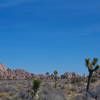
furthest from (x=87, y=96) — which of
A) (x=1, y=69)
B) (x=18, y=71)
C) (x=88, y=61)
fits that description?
(x=18, y=71)

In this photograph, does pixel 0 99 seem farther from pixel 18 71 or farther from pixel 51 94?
pixel 18 71

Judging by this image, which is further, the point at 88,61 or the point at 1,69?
the point at 1,69

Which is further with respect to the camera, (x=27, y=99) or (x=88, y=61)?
(x=88, y=61)

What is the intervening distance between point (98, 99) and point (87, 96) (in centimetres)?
149

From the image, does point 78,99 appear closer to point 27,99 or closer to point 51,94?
point 51,94

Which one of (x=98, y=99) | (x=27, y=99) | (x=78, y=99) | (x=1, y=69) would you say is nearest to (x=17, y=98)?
(x=27, y=99)

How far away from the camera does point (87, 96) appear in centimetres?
3594

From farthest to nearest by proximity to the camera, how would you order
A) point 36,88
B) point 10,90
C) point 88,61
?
point 10,90 → point 88,61 → point 36,88

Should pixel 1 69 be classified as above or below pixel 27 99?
above

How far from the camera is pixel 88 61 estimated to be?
40469 mm

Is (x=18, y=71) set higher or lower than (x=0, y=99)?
higher

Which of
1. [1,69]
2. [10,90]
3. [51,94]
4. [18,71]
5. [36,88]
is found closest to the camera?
[36,88]

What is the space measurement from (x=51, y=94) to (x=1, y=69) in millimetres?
131960

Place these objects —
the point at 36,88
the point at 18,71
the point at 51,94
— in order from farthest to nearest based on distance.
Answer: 1. the point at 18,71
2. the point at 51,94
3. the point at 36,88
